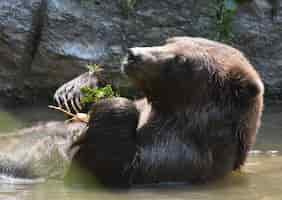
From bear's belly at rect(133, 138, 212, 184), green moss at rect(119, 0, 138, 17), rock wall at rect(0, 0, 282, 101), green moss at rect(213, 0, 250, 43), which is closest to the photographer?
bear's belly at rect(133, 138, 212, 184)

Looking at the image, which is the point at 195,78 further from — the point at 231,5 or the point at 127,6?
the point at 231,5

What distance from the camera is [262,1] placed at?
10.1 m

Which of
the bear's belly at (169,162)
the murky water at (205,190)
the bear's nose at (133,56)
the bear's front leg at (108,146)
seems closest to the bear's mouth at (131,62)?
the bear's nose at (133,56)

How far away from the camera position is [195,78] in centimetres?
680

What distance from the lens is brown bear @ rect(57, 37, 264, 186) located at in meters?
6.59

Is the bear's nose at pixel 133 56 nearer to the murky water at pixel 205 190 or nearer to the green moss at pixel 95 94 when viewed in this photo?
the green moss at pixel 95 94

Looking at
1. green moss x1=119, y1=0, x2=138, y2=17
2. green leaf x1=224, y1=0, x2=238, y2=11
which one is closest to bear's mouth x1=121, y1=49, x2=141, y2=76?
green moss x1=119, y1=0, x2=138, y2=17

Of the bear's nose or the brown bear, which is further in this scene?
the brown bear

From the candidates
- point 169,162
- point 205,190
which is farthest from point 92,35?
point 205,190

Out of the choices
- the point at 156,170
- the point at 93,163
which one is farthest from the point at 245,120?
the point at 93,163

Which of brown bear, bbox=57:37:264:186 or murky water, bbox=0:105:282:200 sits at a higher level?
brown bear, bbox=57:37:264:186

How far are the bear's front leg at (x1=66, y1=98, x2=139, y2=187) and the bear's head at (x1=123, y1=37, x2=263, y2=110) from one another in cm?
28

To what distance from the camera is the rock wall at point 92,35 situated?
948 cm

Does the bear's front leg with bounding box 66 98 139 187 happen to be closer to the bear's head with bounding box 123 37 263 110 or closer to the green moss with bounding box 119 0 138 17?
the bear's head with bounding box 123 37 263 110
